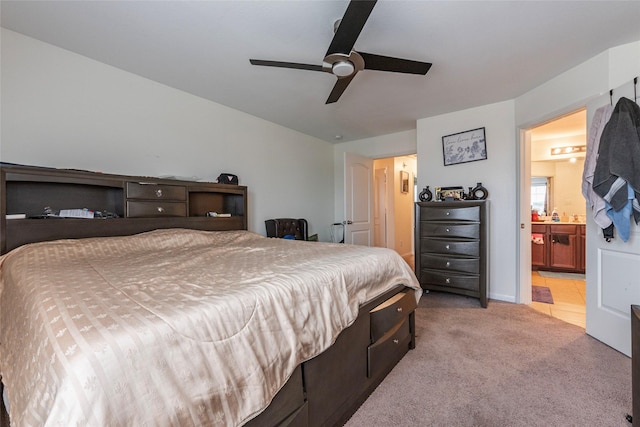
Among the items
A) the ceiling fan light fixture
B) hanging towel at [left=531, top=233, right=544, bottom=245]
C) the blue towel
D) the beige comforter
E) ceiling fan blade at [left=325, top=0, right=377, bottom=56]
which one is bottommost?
hanging towel at [left=531, top=233, right=544, bottom=245]

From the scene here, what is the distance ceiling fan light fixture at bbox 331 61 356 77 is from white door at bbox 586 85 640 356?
2129 millimetres

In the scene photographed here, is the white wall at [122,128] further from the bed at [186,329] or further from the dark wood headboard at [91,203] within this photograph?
the bed at [186,329]

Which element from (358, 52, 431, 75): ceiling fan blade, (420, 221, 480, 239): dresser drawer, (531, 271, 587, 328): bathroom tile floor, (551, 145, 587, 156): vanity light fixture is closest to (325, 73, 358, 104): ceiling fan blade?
(358, 52, 431, 75): ceiling fan blade

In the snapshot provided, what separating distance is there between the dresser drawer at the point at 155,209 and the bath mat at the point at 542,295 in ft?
13.5

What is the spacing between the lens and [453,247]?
3.22 metres

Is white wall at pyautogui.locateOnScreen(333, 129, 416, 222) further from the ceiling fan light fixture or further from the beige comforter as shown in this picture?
the beige comforter

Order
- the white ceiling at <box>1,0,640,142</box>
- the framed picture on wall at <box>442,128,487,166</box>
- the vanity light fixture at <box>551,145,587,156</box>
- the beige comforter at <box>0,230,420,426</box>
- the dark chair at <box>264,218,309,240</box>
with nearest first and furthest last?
the beige comforter at <box>0,230,420,426</box> < the white ceiling at <box>1,0,640,142</box> < the framed picture on wall at <box>442,128,487,166</box> < the dark chair at <box>264,218,309,240</box> < the vanity light fixture at <box>551,145,587,156</box>

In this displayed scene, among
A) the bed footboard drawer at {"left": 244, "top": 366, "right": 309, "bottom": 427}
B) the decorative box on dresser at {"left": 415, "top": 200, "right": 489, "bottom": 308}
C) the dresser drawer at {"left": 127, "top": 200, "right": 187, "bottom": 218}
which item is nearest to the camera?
the bed footboard drawer at {"left": 244, "top": 366, "right": 309, "bottom": 427}

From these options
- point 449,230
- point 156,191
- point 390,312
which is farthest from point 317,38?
point 449,230

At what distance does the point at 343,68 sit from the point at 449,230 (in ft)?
7.61

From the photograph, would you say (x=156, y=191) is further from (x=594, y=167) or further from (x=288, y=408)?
(x=594, y=167)

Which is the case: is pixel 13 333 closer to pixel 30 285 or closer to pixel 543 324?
pixel 30 285

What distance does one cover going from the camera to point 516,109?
124 inches

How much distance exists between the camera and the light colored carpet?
1438 mm
